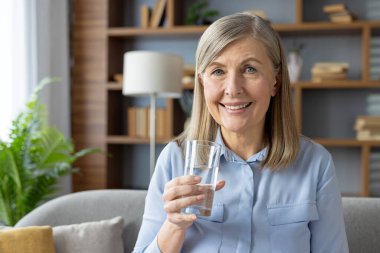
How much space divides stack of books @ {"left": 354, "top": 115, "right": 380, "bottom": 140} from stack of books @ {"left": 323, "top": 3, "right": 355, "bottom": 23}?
730 millimetres

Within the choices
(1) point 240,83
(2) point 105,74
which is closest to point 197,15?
(2) point 105,74

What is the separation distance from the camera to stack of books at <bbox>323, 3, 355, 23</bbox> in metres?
4.26

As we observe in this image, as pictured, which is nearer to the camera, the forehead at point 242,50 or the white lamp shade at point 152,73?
the forehead at point 242,50

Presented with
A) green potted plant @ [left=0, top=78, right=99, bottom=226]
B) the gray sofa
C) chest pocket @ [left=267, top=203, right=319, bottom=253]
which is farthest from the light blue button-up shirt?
green potted plant @ [left=0, top=78, right=99, bottom=226]

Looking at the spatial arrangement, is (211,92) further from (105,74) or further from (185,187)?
(105,74)

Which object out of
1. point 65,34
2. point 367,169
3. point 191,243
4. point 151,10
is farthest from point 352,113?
point 191,243

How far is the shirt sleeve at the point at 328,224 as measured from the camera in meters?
1.54

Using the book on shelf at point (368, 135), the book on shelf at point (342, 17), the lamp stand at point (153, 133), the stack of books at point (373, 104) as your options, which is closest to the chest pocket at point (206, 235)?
the lamp stand at point (153, 133)

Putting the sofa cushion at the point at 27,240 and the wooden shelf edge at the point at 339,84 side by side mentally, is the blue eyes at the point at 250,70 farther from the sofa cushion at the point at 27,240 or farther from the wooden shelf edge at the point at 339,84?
the wooden shelf edge at the point at 339,84

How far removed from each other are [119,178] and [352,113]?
1997mm

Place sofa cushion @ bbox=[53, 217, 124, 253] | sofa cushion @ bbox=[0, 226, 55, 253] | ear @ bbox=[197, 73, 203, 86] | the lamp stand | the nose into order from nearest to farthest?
the nose < ear @ bbox=[197, 73, 203, 86] < sofa cushion @ bbox=[0, 226, 55, 253] < sofa cushion @ bbox=[53, 217, 124, 253] < the lamp stand

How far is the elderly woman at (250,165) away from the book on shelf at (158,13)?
300cm

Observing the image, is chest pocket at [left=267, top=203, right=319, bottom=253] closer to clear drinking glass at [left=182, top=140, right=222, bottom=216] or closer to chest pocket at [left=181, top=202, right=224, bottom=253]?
chest pocket at [left=181, top=202, right=224, bottom=253]

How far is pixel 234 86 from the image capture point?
1.47 m
